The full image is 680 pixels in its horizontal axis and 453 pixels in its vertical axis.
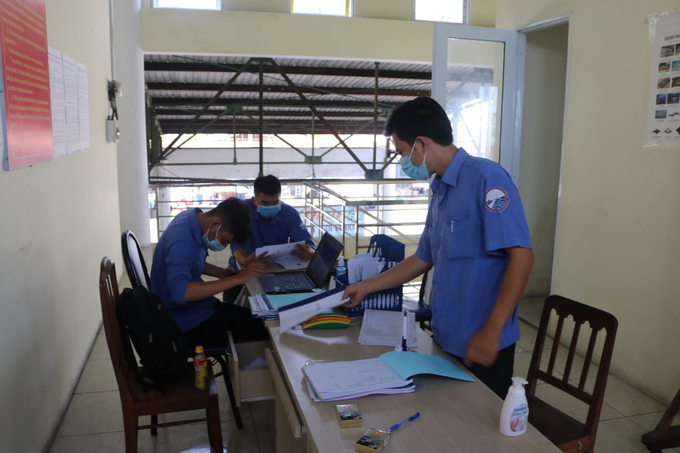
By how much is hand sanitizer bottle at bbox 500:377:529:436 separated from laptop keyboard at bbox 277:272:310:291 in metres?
1.22

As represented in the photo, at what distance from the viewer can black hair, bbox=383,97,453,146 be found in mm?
1641

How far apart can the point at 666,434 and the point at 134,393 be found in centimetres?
215

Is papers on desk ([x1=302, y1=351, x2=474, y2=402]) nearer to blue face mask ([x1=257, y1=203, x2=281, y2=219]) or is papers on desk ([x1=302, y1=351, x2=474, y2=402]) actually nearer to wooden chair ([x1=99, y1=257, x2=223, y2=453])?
wooden chair ([x1=99, y1=257, x2=223, y2=453])

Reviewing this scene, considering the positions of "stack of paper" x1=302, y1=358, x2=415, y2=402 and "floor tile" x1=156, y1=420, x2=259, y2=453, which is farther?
"floor tile" x1=156, y1=420, x2=259, y2=453

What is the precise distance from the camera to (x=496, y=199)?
5.08 ft

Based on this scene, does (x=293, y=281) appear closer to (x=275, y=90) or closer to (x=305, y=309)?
(x=305, y=309)

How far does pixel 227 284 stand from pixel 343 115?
9185 mm

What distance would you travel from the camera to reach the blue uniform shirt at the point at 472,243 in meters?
1.54

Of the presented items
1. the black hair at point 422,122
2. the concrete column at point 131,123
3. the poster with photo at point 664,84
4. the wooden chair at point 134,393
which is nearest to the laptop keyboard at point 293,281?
the wooden chair at point 134,393

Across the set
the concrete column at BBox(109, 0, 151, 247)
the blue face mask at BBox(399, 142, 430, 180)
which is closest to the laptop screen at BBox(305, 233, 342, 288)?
the blue face mask at BBox(399, 142, 430, 180)

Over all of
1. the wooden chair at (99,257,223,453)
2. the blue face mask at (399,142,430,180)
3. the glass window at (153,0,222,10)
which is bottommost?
the wooden chair at (99,257,223,453)

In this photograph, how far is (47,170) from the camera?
7.75 ft

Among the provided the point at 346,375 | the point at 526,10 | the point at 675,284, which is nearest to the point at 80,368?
the point at 346,375

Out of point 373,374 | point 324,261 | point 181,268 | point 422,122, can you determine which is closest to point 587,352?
point 373,374
